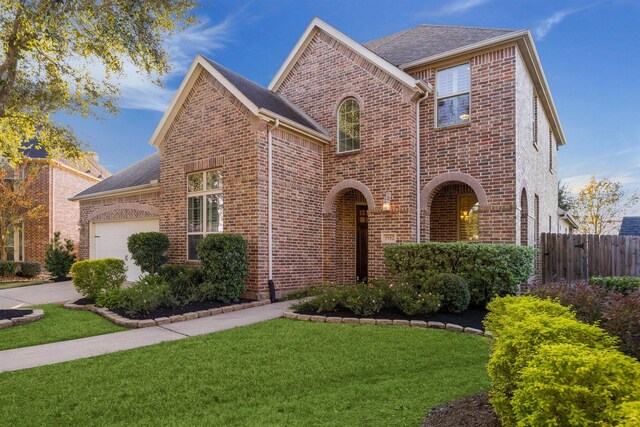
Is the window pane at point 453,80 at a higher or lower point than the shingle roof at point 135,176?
higher

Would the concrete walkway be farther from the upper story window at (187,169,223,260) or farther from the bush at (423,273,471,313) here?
the upper story window at (187,169,223,260)

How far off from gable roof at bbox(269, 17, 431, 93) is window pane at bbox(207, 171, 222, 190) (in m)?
4.57

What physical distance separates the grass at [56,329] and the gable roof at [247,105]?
574 cm

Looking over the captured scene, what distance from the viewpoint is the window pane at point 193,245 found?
1111 cm

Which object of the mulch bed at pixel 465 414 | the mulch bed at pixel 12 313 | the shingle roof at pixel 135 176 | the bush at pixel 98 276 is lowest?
the mulch bed at pixel 12 313

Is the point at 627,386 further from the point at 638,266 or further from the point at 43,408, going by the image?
Result: the point at 638,266

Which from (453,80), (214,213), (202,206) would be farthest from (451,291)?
(202,206)

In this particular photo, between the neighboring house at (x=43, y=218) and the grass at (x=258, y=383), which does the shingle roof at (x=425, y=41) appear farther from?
the neighboring house at (x=43, y=218)

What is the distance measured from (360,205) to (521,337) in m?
9.98

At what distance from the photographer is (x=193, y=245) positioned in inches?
441

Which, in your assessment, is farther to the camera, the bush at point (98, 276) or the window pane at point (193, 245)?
the window pane at point (193, 245)

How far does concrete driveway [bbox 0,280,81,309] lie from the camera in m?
10.2

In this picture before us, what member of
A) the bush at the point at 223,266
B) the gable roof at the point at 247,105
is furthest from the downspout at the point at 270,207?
the bush at the point at 223,266

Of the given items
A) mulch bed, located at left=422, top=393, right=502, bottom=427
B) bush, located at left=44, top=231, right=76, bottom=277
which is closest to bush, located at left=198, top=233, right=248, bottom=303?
mulch bed, located at left=422, top=393, right=502, bottom=427
